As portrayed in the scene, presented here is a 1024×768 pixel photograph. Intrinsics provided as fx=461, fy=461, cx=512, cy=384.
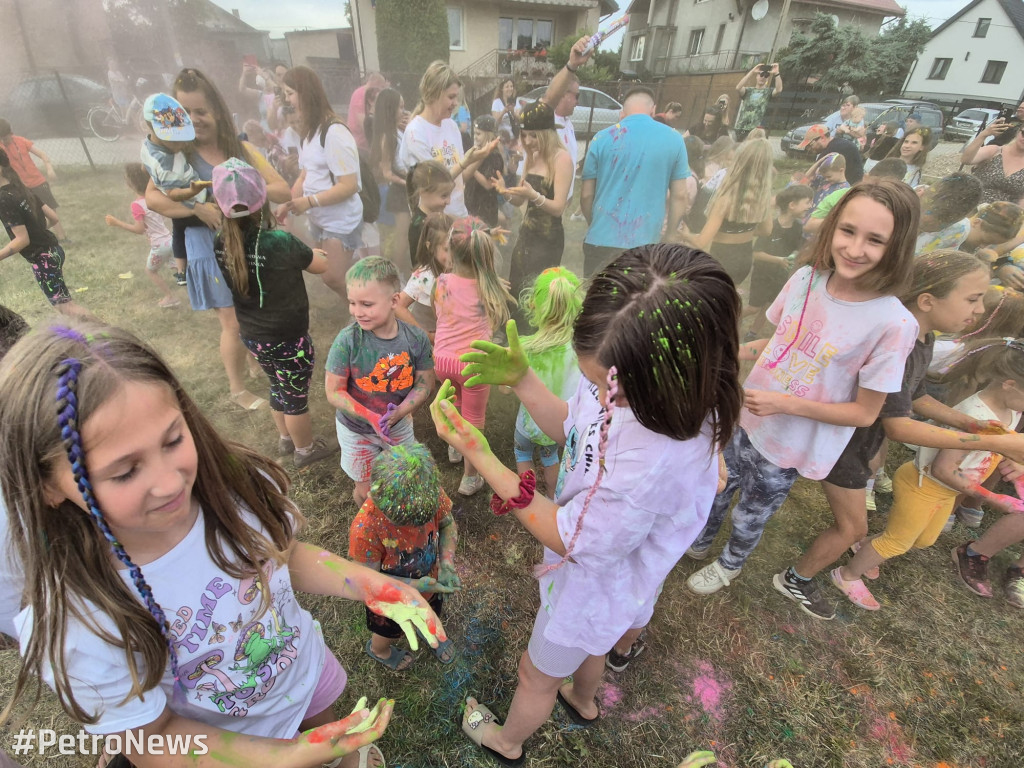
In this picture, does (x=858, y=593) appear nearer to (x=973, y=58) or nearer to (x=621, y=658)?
(x=621, y=658)

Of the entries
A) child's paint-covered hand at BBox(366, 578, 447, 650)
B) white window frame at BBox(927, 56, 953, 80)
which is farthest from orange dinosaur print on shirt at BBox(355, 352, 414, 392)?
white window frame at BBox(927, 56, 953, 80)

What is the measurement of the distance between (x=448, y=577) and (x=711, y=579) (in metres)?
1.52

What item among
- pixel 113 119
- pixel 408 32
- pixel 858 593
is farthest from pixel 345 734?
pixel 113 119

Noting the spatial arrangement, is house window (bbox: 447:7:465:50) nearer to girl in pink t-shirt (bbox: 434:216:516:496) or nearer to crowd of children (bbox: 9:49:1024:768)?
crowd of children (bbox: 9:49:1024:768)

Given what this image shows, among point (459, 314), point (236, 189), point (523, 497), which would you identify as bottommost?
point (459, 314)

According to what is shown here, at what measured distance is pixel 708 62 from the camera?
7145 millimetres

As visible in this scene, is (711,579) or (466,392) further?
(466,392)

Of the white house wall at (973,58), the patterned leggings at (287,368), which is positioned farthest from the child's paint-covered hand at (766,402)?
the white house wall at (973,58)

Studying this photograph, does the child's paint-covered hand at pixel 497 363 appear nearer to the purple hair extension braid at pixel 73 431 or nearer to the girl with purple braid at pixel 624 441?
the girl with purple braid at pixel 624 441

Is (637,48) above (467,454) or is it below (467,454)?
above

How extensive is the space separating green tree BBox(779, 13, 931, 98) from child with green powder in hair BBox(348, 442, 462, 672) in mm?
7485

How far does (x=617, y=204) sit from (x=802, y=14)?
487 cm

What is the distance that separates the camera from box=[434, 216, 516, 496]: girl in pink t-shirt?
2.50 meters

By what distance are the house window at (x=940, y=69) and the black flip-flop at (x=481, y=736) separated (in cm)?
977
